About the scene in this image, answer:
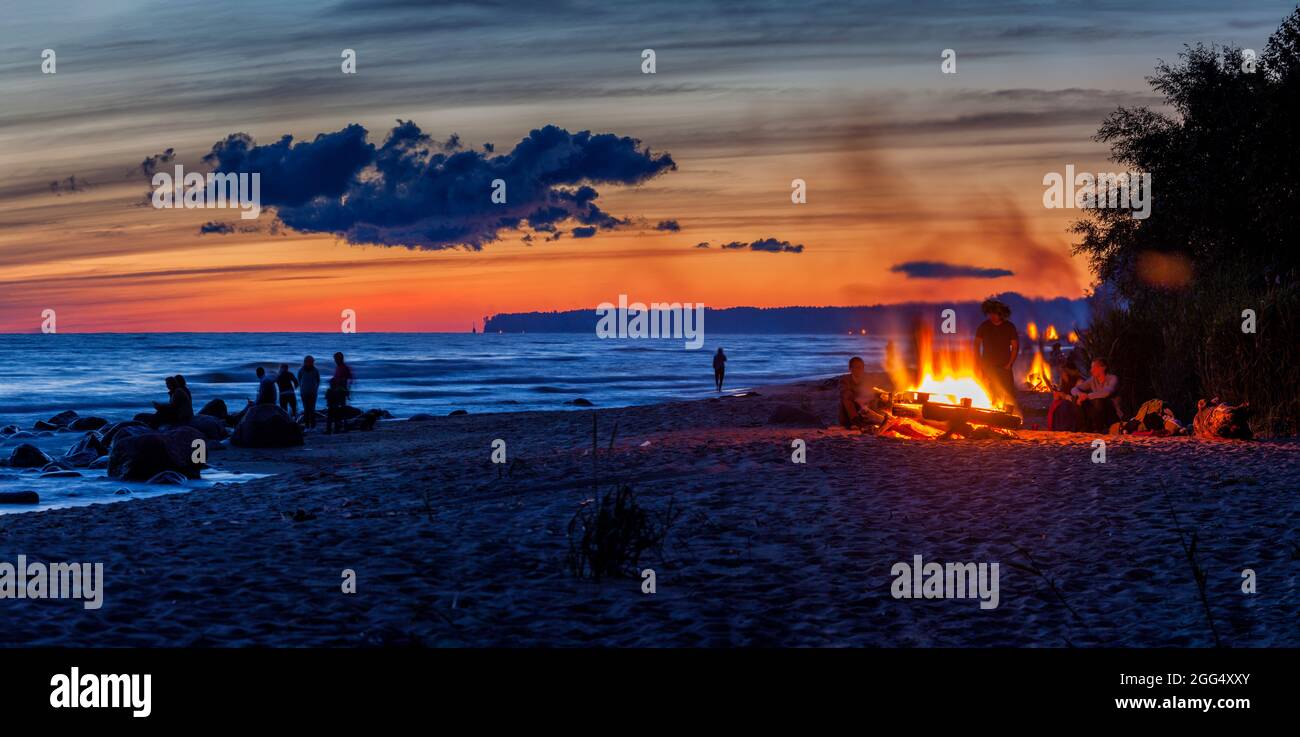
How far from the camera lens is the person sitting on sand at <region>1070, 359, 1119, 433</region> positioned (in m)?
17.8

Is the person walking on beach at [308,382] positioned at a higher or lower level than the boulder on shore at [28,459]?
higher

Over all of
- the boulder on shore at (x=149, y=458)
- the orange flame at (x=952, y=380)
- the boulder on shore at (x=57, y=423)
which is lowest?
the boulder on shore at (x=57, y=423)

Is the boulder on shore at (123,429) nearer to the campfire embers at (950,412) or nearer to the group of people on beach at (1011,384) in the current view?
the campfire embers at (950,412)

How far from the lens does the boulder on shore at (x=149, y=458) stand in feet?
60.5

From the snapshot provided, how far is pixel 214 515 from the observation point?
12047 mm

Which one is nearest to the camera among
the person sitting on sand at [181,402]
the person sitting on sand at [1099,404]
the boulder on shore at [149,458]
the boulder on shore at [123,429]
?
the person sitting on sand at [1099,404]

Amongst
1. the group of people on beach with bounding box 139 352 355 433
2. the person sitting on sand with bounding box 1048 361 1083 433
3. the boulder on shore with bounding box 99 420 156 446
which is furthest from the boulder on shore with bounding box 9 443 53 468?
the person sitting on sand with bounding box 1048 361 1083 433

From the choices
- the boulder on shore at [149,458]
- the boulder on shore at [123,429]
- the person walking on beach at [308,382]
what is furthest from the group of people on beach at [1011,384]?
the boulder on shore at [123,429]

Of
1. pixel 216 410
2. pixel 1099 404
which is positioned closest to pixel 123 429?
pixel 216 410

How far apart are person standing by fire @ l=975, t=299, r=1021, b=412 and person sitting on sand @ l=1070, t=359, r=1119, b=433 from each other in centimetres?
127

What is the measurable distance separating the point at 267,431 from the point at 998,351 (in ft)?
50.8

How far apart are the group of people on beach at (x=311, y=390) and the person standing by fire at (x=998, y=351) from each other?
1489 cm
